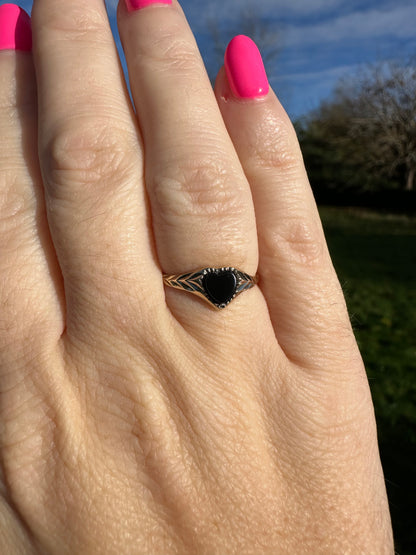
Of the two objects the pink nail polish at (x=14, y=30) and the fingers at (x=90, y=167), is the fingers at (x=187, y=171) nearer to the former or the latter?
the fingers at (x=90, y=167)

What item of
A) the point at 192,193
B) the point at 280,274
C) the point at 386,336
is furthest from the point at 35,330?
the point at 386,336

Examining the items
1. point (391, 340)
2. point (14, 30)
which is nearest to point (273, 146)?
point (14, 30)

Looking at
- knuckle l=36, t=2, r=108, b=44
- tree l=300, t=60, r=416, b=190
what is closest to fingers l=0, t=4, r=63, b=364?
knuckle l=36, t=2, r=108, b=44

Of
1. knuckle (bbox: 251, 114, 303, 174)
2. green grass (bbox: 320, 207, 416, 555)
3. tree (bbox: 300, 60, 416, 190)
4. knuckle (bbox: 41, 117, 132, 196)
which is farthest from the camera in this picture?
tree (bbox: 300, 60, 416, 190)

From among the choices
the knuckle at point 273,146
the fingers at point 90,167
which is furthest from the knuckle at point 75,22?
the knuckle at point 273,146

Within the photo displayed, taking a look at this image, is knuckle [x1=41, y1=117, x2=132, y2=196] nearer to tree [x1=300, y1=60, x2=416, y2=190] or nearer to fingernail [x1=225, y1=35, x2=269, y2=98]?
fingernail [x1=225, y1=35, x2=269, y2=98]

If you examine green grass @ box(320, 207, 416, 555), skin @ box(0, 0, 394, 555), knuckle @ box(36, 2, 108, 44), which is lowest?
green grass @ box(320, 207, 416, 555)
